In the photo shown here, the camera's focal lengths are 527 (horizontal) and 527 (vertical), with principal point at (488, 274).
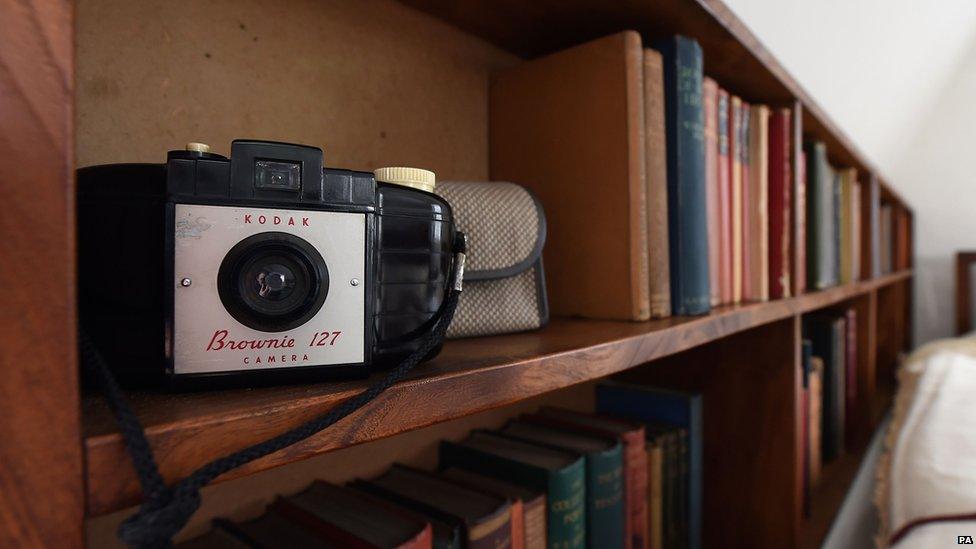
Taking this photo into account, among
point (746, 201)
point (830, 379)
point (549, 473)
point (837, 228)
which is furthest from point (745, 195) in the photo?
point (830, 379)

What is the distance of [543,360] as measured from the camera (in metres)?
0.35

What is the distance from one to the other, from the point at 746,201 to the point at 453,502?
1.86 feet

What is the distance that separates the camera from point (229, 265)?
0.78 feet

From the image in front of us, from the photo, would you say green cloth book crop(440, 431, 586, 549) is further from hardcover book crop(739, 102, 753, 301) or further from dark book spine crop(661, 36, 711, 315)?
hardcover book crop(739, 102, 753, 301)

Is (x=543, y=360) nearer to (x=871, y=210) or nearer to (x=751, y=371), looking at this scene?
(x=751, y=371)

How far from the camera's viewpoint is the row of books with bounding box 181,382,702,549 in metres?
0.42

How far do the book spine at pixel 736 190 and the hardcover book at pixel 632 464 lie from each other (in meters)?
0.24

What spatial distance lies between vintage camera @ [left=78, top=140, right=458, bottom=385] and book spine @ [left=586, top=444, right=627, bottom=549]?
14.9 inches

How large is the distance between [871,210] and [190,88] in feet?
5.76

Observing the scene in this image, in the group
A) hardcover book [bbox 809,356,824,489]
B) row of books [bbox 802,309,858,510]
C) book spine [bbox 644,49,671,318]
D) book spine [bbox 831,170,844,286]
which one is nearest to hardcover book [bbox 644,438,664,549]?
book spine [bbox 644,49,671,318]

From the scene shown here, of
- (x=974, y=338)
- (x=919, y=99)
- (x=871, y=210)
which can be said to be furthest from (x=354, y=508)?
(x=919, y=99)

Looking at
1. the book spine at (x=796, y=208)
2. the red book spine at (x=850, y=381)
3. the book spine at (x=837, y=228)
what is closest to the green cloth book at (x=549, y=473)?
the book spine at (x=796, y=208)

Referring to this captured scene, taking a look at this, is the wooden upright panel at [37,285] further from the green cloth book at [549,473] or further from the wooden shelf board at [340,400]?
the green cloth book at [549,473]

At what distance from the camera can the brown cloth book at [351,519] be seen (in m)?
0.38
